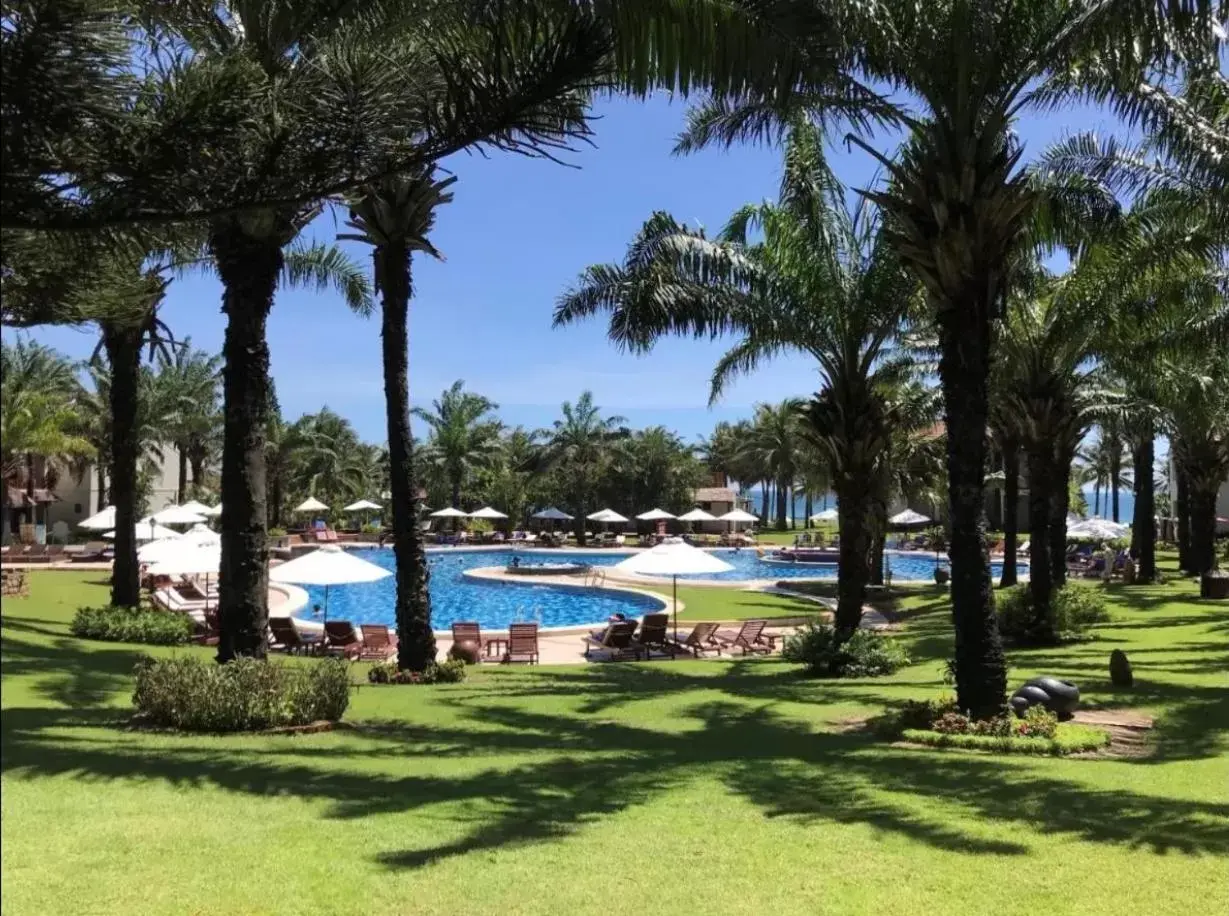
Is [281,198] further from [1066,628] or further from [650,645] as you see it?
[1066,628]

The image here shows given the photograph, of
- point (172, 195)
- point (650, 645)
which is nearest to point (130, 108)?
point (172, 195)

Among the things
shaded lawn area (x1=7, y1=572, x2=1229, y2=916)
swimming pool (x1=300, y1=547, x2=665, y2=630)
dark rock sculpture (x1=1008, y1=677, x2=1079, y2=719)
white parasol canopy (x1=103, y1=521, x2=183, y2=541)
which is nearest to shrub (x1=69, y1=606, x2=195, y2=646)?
shaded lawn area (x1=7, y1=572, x2=1229, y2=916)

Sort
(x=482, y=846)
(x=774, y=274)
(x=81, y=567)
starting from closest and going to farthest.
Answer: (x=482, y=846)
(x=774, y=274)
(x=81, y=567)

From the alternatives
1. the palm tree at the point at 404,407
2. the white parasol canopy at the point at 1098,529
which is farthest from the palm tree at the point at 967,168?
Result: the white parasol canopy at the point at 1098,529

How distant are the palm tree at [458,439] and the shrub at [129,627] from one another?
40501 mm

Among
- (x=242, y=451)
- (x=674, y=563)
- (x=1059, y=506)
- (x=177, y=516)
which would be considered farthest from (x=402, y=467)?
(x=177, y=516)

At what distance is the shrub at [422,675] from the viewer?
14.1 metres

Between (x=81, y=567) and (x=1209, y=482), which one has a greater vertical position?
(x=1209, y=482)

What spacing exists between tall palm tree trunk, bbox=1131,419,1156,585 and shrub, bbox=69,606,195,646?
2497 centimetres

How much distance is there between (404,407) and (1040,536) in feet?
38.5

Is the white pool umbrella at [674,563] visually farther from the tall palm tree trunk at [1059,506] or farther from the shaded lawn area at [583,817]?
the tall palm tree trunk at [1059,506]

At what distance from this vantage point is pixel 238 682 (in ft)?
30.1

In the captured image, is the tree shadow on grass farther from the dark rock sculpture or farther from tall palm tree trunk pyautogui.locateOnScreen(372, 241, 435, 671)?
tall palm tree trunk pyautogui.locateOnScreen(372, 241, 435, 671)

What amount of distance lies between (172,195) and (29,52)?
0.84 metres
